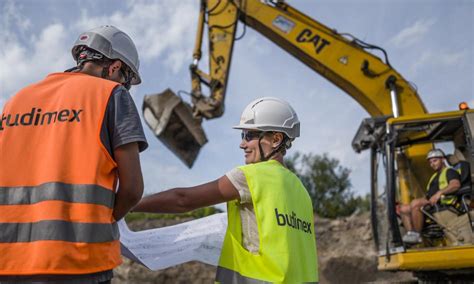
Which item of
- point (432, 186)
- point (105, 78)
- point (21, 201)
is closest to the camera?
point (21, 201)

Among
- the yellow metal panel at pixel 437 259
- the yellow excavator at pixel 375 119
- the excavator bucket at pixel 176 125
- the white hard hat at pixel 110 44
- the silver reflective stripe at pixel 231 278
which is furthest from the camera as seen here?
the excavator bucket at pixel 176 125

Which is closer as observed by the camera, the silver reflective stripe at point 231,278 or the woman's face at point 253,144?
the silver reflective stripe at point 231,278

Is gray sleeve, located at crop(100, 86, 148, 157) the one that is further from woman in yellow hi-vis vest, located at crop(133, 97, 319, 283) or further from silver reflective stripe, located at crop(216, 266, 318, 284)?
silver reflective stripe, located at crop(216, 266, 318, 284)

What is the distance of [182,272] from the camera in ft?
42.8

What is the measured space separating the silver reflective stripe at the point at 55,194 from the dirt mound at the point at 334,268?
11184 mm

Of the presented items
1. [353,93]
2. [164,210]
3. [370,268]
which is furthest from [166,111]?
[370,268]

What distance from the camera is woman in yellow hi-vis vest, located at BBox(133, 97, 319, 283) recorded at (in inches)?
92.2

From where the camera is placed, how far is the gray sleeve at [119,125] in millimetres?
1933

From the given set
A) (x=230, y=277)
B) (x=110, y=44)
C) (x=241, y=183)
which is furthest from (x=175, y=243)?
(x=110, y=44)

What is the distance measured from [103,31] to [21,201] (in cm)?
84

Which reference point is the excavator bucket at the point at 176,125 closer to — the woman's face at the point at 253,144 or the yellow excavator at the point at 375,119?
the yellow excavator at the point at 375,119

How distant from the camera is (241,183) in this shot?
7.97 ft

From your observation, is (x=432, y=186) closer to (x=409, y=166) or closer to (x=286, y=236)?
(x=409, y=166)

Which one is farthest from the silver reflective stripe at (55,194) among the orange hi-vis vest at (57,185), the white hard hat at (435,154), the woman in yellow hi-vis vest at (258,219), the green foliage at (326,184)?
the green foliage at (326,184)
